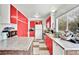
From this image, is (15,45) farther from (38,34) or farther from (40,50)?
(38,34)

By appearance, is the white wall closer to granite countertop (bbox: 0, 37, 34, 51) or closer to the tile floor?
granite countertop (bbox: 0, 37, 34, 51)

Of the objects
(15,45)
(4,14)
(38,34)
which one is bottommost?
(38,34)

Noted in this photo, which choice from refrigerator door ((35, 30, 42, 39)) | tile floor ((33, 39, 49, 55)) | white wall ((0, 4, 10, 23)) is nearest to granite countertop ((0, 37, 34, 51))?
white wall ((0, 4, 10, 23))

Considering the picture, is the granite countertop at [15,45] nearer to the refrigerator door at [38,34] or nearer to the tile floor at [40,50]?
the tile floor at [40,50]

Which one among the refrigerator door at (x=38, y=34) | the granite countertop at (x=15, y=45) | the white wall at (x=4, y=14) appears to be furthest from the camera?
the refrigerator door at (x=38, y=34)

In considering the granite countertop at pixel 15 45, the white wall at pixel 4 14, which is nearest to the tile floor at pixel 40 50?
the granite countertop at pixel 15 45

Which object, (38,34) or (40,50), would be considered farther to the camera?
(38,34)

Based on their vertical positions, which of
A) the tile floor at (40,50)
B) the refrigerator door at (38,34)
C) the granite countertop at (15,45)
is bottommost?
the tile floor at (40,50)

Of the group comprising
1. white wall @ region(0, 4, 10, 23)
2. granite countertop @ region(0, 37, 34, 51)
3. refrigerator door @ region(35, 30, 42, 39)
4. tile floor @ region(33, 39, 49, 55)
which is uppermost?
white wall @ region(0, 4, 10, 23)

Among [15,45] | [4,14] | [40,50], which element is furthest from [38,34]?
[15,45]

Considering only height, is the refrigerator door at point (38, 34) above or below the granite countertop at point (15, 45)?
below

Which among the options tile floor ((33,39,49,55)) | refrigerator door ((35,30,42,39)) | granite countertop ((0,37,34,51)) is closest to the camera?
granite countertop ((0,37,34,51))
